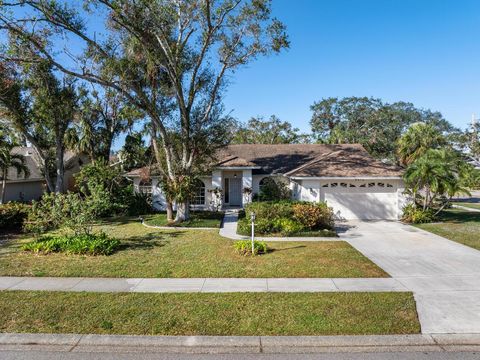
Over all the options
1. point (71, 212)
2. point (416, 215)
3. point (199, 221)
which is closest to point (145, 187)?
point (199, 221)

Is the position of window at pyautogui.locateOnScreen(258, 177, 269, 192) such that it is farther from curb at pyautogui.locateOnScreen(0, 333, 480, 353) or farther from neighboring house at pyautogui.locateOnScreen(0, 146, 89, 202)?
curb at pyautogui.locateOnScreen(0, 333, 480, 353)

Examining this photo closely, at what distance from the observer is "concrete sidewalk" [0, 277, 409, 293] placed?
7.27m

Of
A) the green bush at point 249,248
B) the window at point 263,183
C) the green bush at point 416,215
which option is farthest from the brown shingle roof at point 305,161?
the green bush at point 249,248

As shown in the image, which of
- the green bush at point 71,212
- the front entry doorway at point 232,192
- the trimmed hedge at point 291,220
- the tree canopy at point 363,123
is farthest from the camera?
the tree canopy at point 363,123

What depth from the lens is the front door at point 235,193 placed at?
23594 millimetres

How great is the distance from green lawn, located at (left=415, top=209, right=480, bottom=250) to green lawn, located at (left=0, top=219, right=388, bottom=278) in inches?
186

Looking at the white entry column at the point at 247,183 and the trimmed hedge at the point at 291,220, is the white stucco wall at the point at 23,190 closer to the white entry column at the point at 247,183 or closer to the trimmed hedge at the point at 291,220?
the white entry column at the point at 247,183

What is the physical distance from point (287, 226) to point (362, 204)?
246 inches

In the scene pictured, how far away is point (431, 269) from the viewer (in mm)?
8742

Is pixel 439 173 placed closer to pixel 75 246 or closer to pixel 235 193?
pixel 235 193

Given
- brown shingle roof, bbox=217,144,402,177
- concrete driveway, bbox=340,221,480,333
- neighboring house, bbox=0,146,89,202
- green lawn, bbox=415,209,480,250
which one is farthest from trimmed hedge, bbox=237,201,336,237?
neighboring house, bbox=0,146,89,202

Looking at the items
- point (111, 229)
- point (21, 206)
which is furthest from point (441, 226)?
point (21, 206)

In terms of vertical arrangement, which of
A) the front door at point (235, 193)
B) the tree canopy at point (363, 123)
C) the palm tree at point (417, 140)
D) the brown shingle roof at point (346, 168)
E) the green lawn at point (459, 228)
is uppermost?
the tree canopy at point (363, 123)

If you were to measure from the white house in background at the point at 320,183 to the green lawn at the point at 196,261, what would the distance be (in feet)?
19.1
